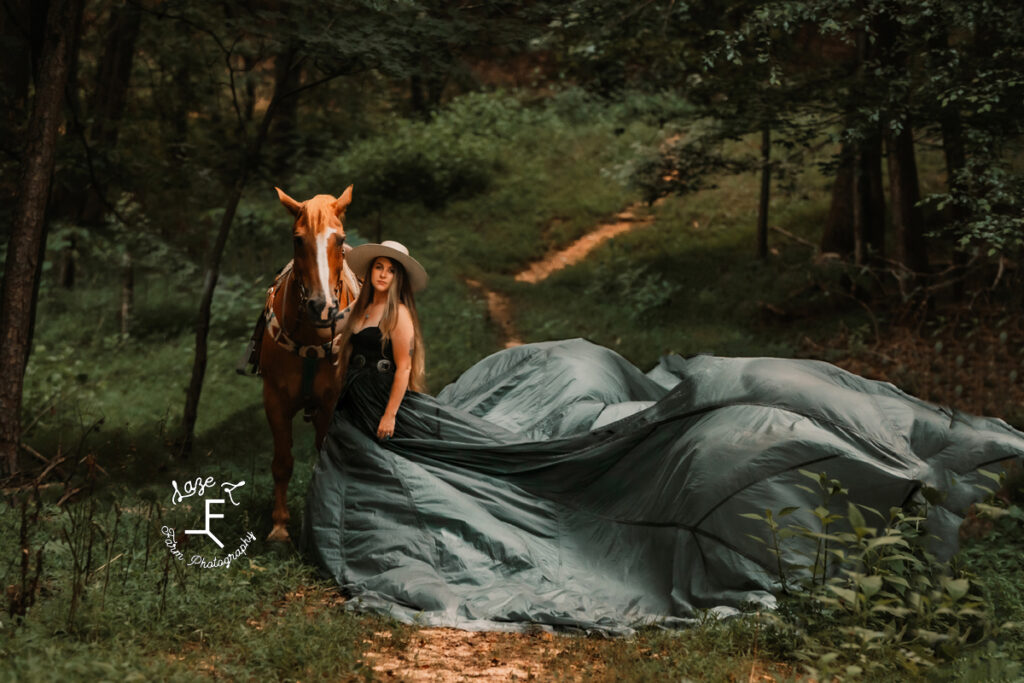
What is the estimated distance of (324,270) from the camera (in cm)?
607

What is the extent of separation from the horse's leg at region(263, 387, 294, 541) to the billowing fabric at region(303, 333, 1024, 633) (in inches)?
21.5

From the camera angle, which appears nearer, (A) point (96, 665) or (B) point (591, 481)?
(A) point (96, 665)

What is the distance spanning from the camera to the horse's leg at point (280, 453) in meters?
6.99

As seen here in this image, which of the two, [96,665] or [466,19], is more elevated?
[466,19]

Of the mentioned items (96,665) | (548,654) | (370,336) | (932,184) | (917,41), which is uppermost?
(917,41)

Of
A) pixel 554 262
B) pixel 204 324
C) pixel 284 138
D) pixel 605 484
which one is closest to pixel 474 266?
pixel 554 262

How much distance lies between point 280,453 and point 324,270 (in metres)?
1.69

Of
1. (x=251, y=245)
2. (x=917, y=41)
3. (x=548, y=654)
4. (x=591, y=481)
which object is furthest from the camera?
(x=251, y=245)

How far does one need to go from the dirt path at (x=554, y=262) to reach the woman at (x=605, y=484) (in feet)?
24.2

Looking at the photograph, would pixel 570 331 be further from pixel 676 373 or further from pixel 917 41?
pixel 917 41

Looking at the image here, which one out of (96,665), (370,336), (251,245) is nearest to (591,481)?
(370,336)

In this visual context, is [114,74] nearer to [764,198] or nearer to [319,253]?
[764,198]

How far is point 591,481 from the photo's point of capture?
6.47 m

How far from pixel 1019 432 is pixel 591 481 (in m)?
2.73
